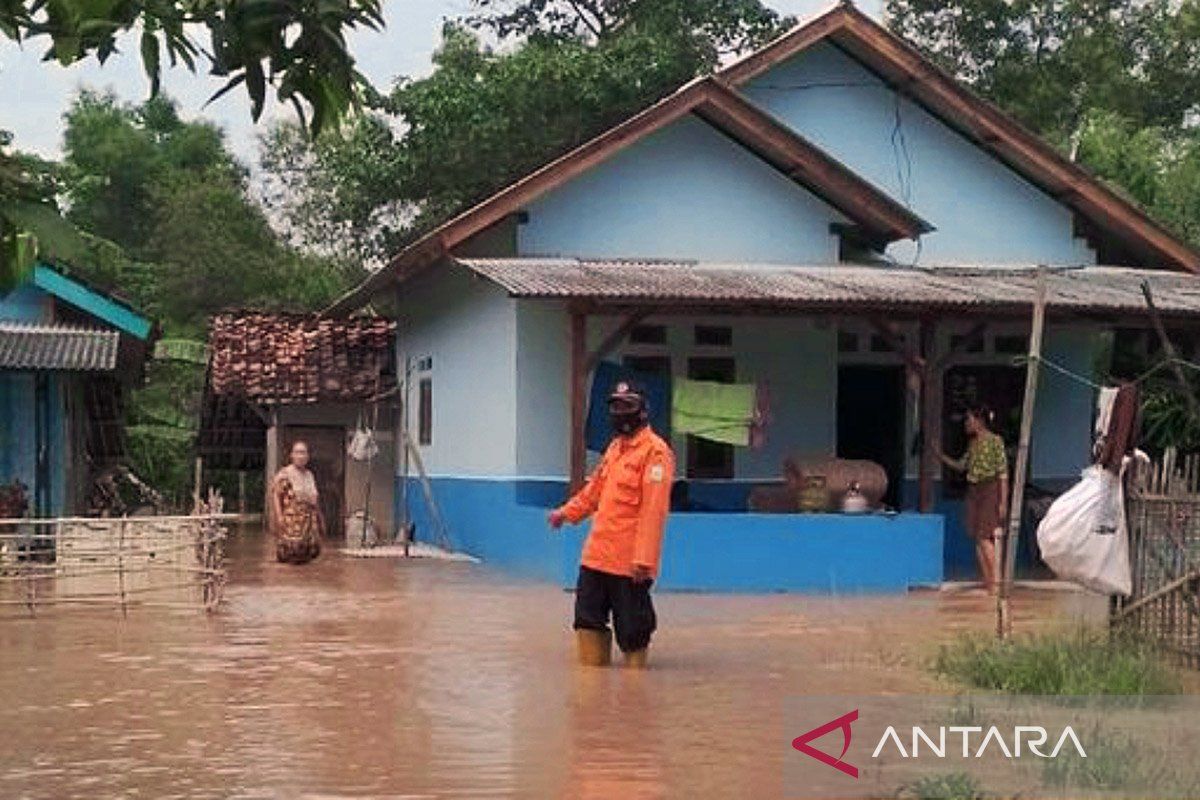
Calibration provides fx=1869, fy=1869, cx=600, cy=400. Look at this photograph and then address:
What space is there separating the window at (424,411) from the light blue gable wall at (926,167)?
5.66 m

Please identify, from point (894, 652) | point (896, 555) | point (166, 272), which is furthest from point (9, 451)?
point (166, 272)

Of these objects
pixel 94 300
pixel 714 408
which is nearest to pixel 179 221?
pixel 94 300

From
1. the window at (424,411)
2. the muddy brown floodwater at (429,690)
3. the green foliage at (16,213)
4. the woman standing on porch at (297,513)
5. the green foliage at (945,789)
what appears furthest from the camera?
the window at (424,411)

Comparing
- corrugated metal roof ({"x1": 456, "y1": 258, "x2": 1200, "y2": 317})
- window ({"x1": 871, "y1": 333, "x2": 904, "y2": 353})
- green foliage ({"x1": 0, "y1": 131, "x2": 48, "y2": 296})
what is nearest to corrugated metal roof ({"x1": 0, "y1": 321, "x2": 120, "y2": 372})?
corrugated metal roof ({"x1": 456, "y1": 258, "x2": 1200, "y2": 317})

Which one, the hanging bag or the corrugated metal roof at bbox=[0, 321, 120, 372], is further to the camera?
the hanging bag

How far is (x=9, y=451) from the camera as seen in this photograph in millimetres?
19234

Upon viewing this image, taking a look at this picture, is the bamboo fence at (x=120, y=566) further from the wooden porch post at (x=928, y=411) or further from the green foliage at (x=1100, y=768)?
the green foliage at (x=1100, y=768)

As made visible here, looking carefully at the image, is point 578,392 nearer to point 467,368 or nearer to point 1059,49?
point 467,368

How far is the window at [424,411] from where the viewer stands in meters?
23.5

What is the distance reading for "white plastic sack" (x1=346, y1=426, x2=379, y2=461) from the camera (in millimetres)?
24219

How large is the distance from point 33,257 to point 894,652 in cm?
937

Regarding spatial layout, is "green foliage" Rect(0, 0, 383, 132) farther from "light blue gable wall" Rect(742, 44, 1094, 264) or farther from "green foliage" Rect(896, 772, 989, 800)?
"light blue gable wall" Rect(742, 44, 1094, 264)

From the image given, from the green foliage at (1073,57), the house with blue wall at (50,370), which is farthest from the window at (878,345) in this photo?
the green foliage at (1073,57)

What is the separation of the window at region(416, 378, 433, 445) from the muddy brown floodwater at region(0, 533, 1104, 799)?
6.64 metres
